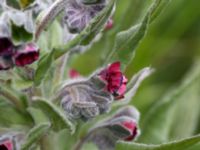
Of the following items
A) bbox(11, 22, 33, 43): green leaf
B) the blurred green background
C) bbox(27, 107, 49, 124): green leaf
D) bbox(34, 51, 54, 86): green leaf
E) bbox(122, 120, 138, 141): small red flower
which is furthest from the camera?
the blurred green background

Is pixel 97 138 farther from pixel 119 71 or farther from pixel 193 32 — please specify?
pixel 193 32

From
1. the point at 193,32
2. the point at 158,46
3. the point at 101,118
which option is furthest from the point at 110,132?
the point at 193,32

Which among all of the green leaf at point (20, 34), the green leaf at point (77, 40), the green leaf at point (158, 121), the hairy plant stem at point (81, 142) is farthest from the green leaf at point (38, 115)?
the green leaf at point (158, 121)

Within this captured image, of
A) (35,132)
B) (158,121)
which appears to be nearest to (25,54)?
(35,132)

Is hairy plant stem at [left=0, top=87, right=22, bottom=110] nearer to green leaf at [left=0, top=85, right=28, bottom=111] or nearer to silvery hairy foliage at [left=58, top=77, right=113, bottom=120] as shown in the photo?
green leaf at [left=0, top=85, right=28, bottom=111]

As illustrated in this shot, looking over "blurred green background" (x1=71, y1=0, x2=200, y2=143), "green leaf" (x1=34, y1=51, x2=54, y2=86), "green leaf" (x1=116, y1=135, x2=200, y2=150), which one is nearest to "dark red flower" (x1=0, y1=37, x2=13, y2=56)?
"green leaf" (x1=34, y1=51, x2=54, y2=86)

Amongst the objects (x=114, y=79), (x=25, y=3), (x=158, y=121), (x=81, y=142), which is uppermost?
(x=25, y=3)

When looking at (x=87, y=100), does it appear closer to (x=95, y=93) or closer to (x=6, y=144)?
(x=95, y=93)
